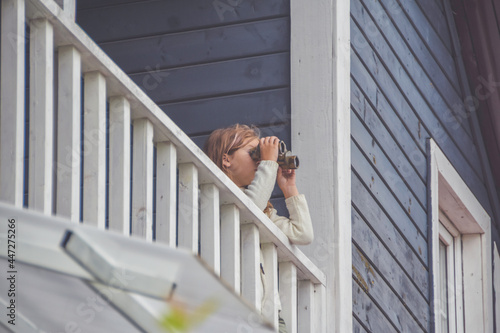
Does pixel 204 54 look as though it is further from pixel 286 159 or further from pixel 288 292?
pixel 288 292

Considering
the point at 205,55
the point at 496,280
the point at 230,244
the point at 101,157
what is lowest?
the point at 230,244

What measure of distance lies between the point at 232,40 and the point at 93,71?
83.2 inches

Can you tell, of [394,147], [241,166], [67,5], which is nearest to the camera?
[67,5]

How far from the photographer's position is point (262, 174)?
358 centimetres

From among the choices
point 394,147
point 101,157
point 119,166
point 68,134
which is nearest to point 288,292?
point 119,166

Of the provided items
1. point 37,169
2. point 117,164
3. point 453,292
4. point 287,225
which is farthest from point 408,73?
point 37,169

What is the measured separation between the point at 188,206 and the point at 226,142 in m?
1.00

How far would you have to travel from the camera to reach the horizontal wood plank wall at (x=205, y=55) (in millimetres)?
4391

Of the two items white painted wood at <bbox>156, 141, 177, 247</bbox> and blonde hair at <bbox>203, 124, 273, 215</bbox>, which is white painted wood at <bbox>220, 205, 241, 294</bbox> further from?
blonde hair at <bbox>203, 124, 273, 215</bbox>

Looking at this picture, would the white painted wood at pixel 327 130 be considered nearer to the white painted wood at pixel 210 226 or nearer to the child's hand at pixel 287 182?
the child's hand at pixel 287 182

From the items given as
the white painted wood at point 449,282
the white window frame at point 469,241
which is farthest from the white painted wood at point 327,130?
the white painted wood at point 449,282

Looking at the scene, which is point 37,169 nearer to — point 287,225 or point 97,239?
point 97,239

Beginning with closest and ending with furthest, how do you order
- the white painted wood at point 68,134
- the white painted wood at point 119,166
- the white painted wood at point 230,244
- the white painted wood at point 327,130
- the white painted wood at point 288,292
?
the white painted wood at point 68,134 < the white painted wood at point 119,166 < the white painted wood at point 230,244 < the white painted wood at point 288,292 < the white painted wood at point 327,130

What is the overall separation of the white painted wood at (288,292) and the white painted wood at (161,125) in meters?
0.04
